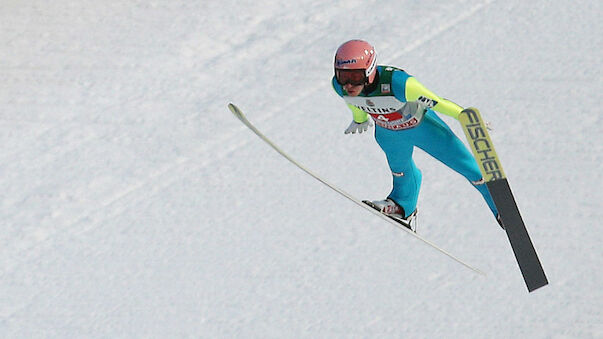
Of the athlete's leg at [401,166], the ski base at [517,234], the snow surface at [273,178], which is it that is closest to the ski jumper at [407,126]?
the athlete's leg at [401,166]

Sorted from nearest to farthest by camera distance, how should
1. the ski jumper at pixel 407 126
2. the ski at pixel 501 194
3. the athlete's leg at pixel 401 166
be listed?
the ski at pixel 501 194 → the ski jumper at pixel 407 126 → the athlete's leg at pixel 401 166

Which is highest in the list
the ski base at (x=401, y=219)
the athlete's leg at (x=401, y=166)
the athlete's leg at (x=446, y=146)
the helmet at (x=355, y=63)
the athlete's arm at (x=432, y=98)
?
the helmet at (x=355, y=63)

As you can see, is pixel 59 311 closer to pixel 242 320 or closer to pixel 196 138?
pixel 242 320

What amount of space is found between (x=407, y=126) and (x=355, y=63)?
0.50m

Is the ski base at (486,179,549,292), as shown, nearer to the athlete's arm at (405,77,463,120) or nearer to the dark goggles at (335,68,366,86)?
the athlete's arm at (405,77,463,120)

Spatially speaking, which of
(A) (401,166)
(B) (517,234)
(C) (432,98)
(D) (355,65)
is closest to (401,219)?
(A) (401,166)

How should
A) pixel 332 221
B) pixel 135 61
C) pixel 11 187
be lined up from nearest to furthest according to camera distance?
pixel 332 221 < pixel 11 187 < pixel 135 61

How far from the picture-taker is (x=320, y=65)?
6.87 m

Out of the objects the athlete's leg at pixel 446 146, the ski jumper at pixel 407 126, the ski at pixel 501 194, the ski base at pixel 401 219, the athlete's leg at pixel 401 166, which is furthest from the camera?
the ski base at pixel 401 219

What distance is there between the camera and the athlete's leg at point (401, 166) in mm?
4598

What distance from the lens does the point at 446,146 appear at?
4410 mm

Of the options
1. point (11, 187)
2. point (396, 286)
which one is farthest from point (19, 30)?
point (396, 286)

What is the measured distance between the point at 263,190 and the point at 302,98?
1051 mm

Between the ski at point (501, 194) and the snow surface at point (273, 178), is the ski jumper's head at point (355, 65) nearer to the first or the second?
the ski at point (501, 194)
